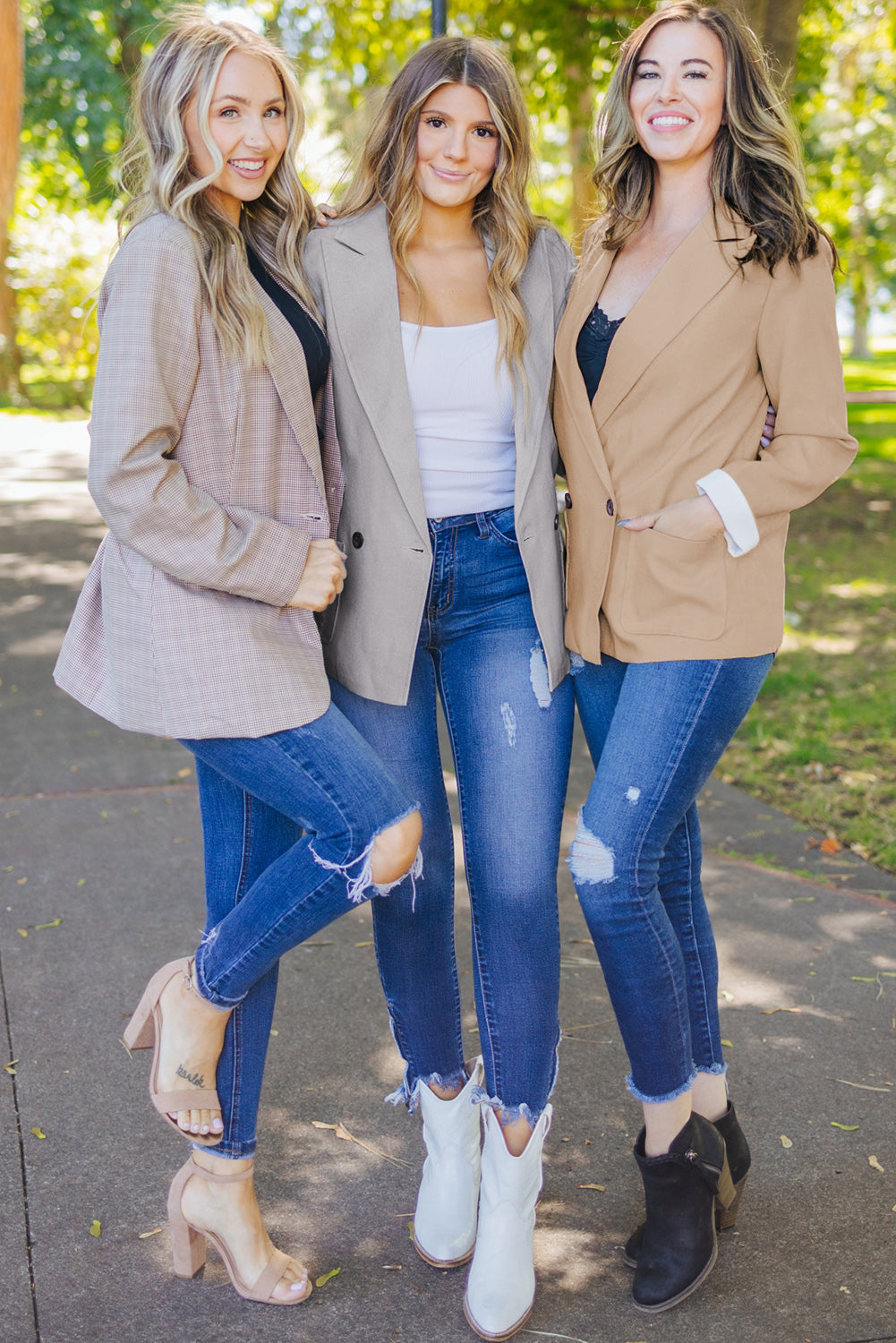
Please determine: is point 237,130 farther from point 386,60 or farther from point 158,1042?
point 386,60

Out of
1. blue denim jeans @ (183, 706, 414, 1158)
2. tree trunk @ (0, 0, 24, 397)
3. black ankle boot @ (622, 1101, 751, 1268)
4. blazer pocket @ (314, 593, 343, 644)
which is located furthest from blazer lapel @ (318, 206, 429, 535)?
tree trunk @ (0, 0, 24, 397)

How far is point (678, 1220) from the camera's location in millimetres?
2461

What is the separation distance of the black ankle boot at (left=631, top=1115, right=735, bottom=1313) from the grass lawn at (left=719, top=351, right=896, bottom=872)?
239 cm

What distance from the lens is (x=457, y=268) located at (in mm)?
2635

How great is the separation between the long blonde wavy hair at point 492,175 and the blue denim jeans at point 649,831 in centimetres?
69

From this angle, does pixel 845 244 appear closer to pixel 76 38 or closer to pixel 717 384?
pixel 76 38

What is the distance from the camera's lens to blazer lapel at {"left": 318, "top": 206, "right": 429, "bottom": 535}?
2436 mm

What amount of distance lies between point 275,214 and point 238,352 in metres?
0.47

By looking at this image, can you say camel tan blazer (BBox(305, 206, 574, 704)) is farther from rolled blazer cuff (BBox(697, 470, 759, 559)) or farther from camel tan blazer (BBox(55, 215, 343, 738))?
rolled blazer cuff (BBox(697, 470, 759, 559))

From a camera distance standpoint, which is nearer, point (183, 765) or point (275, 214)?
point (275, 214)

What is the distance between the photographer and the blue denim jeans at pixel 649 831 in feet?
7.74

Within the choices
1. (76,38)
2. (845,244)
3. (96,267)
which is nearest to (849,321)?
(845,244)

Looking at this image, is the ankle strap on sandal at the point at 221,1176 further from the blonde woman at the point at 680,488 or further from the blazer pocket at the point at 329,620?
the blazer pocket at the point at 329,620

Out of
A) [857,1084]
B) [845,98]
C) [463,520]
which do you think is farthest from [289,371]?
[845,98]
